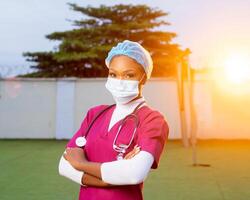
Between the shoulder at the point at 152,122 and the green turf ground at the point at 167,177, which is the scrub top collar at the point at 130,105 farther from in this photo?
the green turf ground at the point at 167,177

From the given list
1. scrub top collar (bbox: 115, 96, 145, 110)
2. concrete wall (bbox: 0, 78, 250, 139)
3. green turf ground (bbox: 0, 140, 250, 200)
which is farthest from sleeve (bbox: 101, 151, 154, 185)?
concrete wall (bbox: 0, 78, 250, 139)

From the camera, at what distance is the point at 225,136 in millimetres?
12812

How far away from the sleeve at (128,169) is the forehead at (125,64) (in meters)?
0.35

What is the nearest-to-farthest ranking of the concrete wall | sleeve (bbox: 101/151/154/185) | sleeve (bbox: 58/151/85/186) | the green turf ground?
sleeve (bbox: 101/151/154/185), sleeve (bbox: 58/151/85/186), the green turf ground, the concrete wall

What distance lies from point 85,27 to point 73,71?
3.38 m

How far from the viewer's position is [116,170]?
1498 millimetres

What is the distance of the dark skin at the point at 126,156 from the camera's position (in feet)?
5.07

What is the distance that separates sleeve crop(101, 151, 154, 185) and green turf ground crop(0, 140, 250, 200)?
12.0ft

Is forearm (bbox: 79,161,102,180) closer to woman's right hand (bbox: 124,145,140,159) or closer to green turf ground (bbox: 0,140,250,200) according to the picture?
woman's right hand (bbox: 124,145,140,159)

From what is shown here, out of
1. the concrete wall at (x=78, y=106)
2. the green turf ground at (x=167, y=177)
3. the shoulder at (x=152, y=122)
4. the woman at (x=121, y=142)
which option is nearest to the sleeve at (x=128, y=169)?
the woman at (x=121, y=142)

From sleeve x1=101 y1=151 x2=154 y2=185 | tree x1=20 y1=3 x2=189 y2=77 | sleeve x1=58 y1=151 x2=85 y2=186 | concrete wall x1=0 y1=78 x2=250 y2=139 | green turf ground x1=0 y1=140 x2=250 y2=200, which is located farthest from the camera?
tree x1=20 y1=3 x2=189 y2=77

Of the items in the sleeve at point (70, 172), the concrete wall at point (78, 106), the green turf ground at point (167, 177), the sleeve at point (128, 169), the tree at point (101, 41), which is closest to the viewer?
the sleeve at point (128, 169)

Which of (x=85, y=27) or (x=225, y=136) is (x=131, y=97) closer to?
(x=225, y=136)

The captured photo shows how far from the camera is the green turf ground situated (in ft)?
17.1
